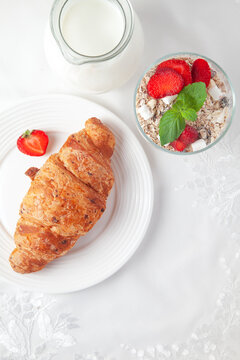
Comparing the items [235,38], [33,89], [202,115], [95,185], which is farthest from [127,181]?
[235,38]

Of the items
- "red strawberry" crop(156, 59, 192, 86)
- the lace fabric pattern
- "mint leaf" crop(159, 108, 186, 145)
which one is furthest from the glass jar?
the lace fabric pattern

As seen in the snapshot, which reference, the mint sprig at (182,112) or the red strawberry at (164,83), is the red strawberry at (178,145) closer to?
the mint sprig at (182,112)

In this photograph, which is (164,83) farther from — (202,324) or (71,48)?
(202,324)

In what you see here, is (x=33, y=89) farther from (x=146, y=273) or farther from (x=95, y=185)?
(x=146, y=273)

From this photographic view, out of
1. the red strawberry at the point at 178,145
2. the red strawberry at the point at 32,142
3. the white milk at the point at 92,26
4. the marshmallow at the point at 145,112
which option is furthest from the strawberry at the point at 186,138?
the red strawberry at the point at 32,142

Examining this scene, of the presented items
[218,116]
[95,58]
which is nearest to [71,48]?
[95,58]
